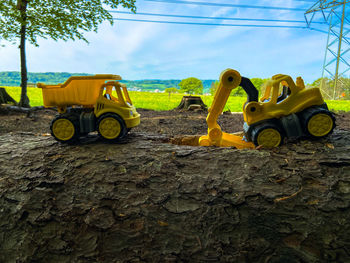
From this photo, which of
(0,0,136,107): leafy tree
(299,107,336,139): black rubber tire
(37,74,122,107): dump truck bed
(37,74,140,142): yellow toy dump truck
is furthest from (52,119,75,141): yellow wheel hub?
(0,0,136,107): leafy tree

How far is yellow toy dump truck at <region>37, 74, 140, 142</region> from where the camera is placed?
201 cm

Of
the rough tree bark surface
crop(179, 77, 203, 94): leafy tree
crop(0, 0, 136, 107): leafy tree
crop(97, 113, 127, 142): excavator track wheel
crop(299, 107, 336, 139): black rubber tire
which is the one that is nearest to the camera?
the rough tree bark surface

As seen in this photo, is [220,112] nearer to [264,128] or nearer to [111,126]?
[264,128]

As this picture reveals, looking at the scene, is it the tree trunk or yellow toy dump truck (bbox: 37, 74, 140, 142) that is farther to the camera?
the tree trunk

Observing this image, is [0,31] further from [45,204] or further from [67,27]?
[45,204]

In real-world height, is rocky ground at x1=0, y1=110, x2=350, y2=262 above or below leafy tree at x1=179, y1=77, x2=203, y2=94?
below

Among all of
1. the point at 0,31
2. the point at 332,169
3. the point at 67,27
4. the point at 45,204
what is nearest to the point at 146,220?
the point at 45,204

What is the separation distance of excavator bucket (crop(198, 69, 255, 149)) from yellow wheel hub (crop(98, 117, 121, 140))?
872 millimetres

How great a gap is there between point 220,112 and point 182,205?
1.00 metres

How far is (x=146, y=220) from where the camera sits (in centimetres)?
148

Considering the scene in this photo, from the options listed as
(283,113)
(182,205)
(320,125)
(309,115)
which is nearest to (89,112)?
(182,205)

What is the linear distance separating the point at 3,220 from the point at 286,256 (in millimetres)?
2062

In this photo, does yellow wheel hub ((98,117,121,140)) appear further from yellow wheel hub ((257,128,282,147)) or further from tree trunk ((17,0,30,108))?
tree trunk ((17,0,30,108))

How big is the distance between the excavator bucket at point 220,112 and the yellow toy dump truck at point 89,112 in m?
0.79
